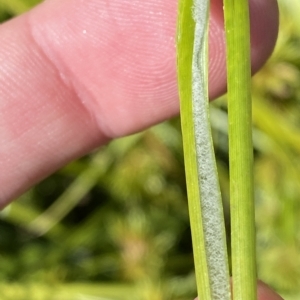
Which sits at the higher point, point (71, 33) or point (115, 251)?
point (71, 33)

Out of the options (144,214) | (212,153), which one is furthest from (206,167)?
(144,214)

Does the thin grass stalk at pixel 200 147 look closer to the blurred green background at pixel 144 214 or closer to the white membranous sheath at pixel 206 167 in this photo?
the white membranous sheath at pixel 206 167

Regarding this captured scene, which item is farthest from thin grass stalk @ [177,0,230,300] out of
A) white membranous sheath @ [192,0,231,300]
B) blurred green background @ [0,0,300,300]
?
blurred green background @ [0,0,300,300]

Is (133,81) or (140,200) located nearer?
(133,81)

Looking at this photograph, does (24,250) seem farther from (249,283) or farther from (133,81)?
(249,283)

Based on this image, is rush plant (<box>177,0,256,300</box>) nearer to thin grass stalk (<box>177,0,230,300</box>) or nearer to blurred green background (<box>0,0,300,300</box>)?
thin grass stalk (<box>177,0,230,300</box>)

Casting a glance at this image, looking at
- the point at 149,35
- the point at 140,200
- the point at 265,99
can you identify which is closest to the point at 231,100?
the point at 149,35

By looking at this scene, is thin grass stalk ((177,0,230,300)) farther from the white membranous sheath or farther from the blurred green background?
the blurred green background

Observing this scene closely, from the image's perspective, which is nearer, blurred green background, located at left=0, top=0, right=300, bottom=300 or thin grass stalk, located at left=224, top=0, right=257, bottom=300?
thin grass stalk, located at left=224, top=0, right=257, bottom=300
